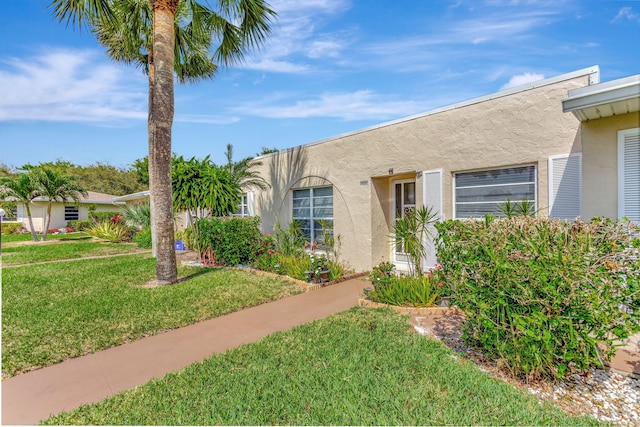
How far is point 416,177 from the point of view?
8.38 meters

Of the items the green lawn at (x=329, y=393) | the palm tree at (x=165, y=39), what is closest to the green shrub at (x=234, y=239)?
the palm tree at (x=165, y=39)

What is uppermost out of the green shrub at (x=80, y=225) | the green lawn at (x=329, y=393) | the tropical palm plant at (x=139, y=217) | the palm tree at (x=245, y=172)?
the palm tree at (x=245, y=172)

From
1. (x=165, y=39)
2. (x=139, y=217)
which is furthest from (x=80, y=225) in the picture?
(x=165, y=39)

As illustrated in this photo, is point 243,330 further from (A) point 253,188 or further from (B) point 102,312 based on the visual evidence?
(A) point 253,188

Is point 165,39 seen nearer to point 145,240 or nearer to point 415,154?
point 415,154

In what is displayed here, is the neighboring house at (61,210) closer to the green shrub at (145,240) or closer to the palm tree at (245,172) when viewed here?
the green shrub at (145,240)

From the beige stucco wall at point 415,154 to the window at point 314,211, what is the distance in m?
0.33

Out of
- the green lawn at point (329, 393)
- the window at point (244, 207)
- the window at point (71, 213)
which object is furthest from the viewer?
the window at point (71, 213)

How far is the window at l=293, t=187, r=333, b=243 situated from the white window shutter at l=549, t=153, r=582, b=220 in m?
6.18

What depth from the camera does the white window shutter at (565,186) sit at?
5.80 meters

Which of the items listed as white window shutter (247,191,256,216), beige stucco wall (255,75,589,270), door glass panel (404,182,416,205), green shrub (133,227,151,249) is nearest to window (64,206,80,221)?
green shrub (133,227,151,249)

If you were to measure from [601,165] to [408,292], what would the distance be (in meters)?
3.99

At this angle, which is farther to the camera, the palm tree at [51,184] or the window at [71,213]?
the window at [71,213]

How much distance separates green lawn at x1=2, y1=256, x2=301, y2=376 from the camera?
461 centimetres
